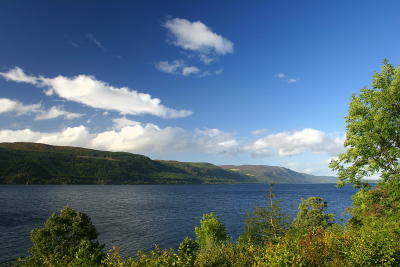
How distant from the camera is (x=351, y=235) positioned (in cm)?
1484

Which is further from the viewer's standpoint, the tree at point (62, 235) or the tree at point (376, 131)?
the tree at point (62, 235)

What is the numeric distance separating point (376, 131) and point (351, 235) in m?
11.1

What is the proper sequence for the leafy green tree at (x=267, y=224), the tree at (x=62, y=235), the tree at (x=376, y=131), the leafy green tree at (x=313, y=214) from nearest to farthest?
the tree at (x=376, y=131), the tree at (x=62, y=235), the leafy green tree at (x=267, y=224), the leafy green tree at (x=313, y=214)

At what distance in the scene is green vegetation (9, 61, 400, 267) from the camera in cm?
1175

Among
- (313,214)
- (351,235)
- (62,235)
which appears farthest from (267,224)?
(351,235)

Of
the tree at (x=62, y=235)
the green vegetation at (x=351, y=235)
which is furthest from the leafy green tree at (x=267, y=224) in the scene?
the tree at (x=62, y=235)

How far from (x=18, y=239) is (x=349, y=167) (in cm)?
7927

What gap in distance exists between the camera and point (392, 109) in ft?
72.5

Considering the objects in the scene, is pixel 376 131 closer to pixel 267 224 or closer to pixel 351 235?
pixel 351 235

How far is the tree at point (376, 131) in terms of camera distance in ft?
70.6

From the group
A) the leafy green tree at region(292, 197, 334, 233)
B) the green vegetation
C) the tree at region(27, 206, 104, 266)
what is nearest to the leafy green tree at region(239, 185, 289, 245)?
the leafy green tree at region(292, 197, 334, 233)

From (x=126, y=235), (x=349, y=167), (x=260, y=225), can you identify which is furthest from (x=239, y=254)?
(x=126, y=235)

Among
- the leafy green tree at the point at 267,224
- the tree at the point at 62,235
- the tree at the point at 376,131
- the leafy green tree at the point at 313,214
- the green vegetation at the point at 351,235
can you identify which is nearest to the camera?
the green vegetation at the point at 351,235

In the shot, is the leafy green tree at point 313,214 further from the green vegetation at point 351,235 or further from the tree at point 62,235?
the tree at point 62,235
